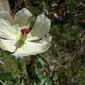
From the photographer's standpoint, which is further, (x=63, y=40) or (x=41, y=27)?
(x=63, y=40)

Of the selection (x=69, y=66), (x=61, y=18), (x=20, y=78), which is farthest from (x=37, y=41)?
(x=61, y=18)

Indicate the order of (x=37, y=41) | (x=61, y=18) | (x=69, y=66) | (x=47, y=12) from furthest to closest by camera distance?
(x=61, y=18) < (x=69, y=66) < (x=47, y=12) < (x=37, y=41)

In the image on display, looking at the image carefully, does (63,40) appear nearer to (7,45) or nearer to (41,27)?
(41,27)

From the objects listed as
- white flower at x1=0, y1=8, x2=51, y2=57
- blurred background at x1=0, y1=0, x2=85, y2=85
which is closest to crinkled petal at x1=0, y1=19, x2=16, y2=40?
white flower at x1=0, y1=8, x2=51, y2=57

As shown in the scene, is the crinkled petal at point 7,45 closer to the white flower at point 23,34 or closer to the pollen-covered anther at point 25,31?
the white flower at point 23,34

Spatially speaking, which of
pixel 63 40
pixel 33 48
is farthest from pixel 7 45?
pixel 63 40

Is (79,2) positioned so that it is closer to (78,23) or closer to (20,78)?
(78,23)

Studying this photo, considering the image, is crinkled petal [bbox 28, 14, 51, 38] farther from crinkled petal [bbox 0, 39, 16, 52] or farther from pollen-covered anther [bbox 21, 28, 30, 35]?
crinkled petal [bbox 0, 39, 16, 52]
